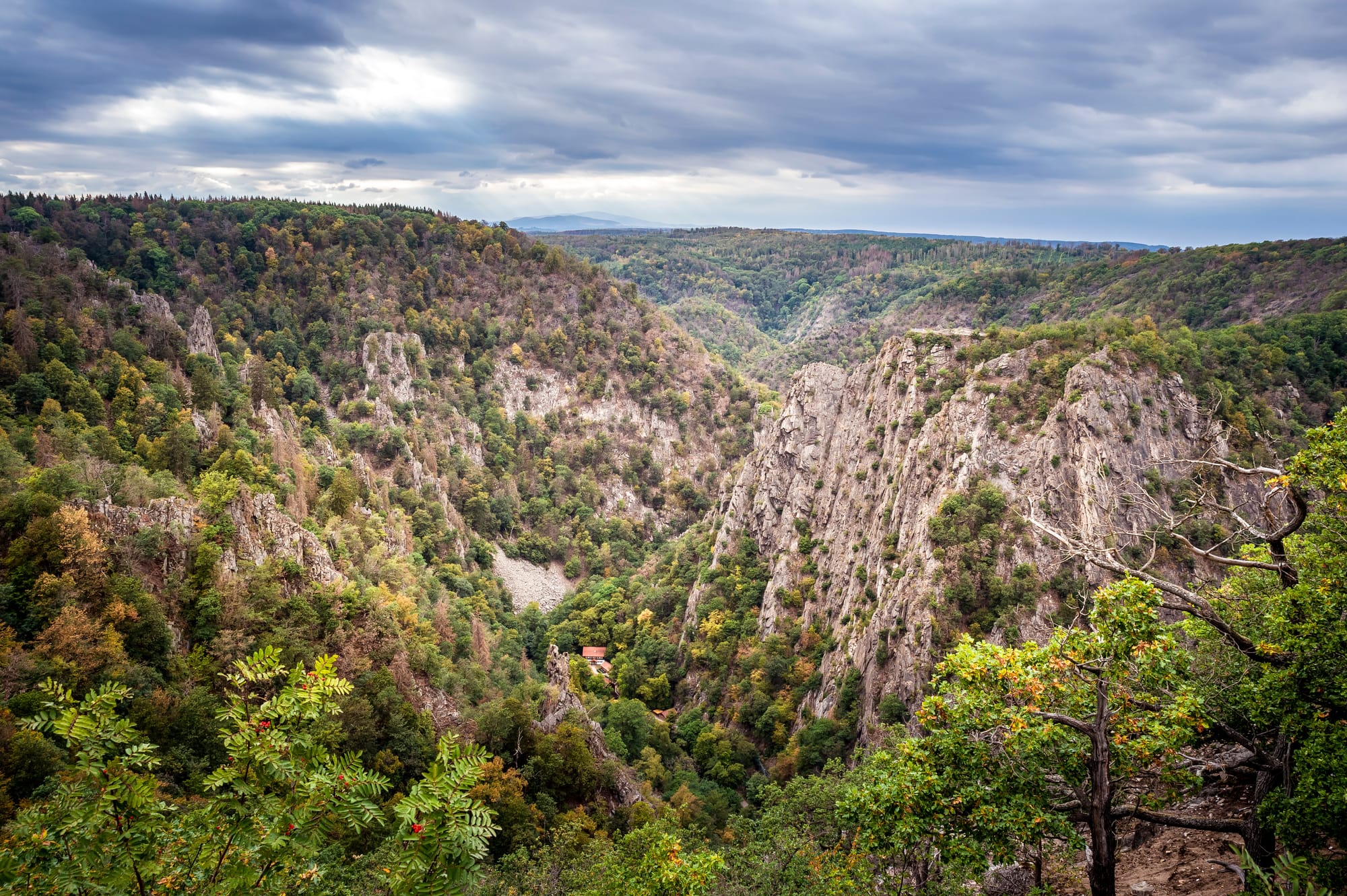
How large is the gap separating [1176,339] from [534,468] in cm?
10041

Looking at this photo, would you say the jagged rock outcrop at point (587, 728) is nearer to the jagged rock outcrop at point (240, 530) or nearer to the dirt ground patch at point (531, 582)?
the jagged rock outcrop at point (240, 530)

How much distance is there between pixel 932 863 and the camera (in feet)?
80.7

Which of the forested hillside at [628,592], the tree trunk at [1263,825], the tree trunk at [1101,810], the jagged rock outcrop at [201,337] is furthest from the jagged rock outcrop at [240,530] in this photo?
the tree trunk at [1263,825]

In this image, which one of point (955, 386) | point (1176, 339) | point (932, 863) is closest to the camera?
point (932, 863)

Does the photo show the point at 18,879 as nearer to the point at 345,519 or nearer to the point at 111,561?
the point at 111,561

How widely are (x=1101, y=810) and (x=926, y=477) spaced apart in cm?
4726

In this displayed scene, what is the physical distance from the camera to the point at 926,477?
188ft

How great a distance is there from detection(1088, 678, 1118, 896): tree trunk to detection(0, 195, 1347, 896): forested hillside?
0.25 feet

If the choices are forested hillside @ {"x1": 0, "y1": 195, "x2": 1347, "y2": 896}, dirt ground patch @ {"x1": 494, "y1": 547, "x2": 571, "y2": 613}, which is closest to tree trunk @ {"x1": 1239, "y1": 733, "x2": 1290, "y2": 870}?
forested hillside @ {"x1": 0, "y1": 195, "x2": 1347, "y2": 896}

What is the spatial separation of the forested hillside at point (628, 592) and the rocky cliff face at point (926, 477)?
367mm

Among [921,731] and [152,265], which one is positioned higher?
[152,265]

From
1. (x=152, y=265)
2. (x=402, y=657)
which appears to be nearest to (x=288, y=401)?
(x=152, y=265)

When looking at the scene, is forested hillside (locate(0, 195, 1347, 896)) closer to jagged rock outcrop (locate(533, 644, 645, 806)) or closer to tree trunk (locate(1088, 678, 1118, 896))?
tree trunk (locate(1088, 678, 1118, 896))

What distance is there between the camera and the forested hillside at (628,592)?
37.3ft
